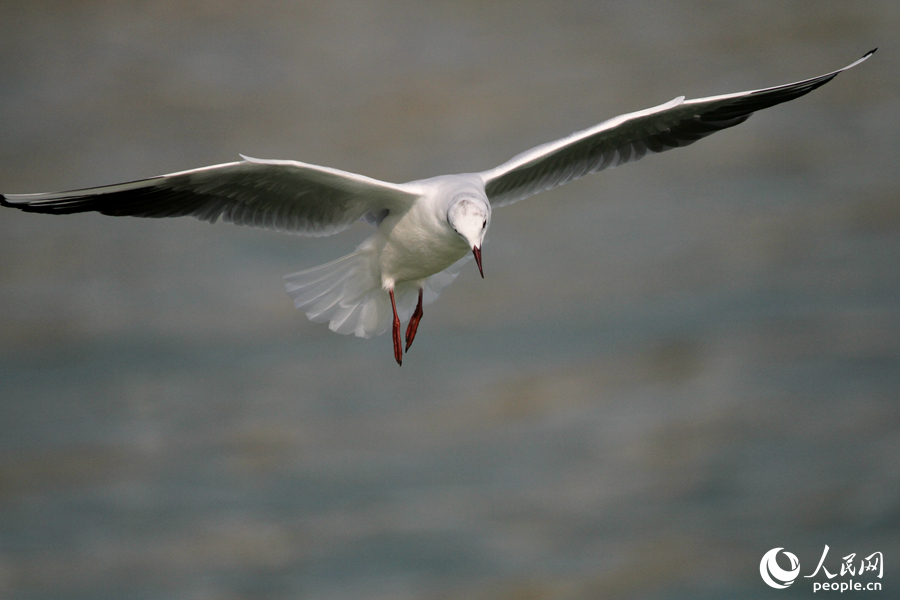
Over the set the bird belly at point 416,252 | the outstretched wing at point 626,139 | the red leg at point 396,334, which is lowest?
the red leg at point 396,334

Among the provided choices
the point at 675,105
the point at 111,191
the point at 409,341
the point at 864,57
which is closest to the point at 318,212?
the point at 409,341

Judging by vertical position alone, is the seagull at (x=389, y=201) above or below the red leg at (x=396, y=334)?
above

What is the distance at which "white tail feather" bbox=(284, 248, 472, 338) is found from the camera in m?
5.62

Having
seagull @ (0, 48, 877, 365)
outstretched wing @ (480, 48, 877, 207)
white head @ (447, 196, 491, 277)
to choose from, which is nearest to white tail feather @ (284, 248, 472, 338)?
seagull @ (0, 48, 877, 365)

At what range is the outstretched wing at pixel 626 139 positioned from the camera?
529 centimetres

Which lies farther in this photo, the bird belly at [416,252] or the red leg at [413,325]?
the red leg at [413,325]

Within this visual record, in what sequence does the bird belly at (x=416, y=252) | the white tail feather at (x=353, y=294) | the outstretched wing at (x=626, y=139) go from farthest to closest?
the white tail feather at (x=353, y=294) < the outstretched wing at (x=626, y=139) < the bird belly at (x=416, y=252)

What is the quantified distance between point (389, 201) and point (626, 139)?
61.2 inches

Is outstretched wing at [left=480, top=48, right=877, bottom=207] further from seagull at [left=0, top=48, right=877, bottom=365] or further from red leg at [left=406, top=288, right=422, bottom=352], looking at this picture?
red leg at [left=406, top=288, right=422, bottom=352]

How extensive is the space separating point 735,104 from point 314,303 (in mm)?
2749

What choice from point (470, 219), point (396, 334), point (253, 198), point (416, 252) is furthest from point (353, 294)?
point (470, 219)

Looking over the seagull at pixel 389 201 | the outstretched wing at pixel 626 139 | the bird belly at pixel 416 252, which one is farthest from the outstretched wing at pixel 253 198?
the outstretched wing at pixel 626 139

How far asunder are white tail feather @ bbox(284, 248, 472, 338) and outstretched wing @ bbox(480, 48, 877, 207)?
67cm

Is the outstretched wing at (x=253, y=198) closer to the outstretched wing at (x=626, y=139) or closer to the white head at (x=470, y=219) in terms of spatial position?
the white head at (x=470, y=219)
